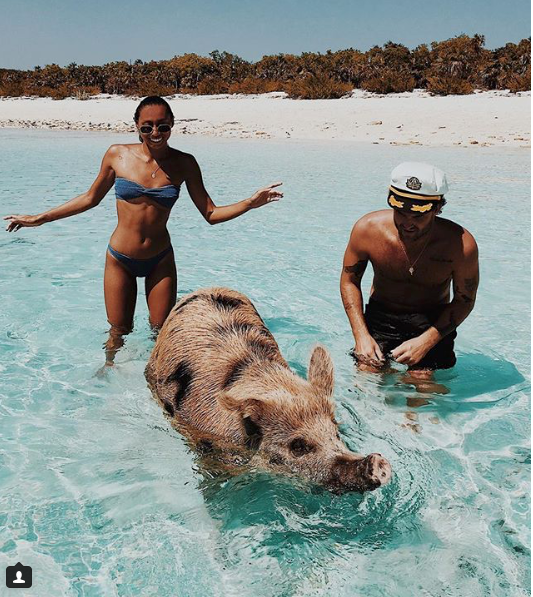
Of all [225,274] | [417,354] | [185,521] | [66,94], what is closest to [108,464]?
[185,521]

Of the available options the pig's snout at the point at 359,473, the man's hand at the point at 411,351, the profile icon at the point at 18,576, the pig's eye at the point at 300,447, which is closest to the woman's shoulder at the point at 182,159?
the man's hand at the point at 411,351

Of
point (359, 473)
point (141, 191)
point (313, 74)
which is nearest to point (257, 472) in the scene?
point (359, 473)

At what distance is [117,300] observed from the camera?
5.45 m

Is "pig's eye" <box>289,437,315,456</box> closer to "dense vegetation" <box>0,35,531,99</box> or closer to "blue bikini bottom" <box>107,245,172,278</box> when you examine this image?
"blue bikini bottom" <box>107,245,172,278</box>

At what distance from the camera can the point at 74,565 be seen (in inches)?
129

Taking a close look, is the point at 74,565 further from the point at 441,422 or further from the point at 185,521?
the point at 441,422

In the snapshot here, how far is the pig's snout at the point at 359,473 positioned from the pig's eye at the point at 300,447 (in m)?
0.19

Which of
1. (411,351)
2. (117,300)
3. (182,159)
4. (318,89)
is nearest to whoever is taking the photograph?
(411,351)

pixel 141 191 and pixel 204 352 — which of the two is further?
pixel 141 191

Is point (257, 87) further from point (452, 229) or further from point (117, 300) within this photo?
point (452, 229)

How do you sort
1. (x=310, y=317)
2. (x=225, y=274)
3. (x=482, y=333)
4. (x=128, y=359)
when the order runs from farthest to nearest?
(x=225, y=274) → (x=310, y=317) → (x=482, y=333) → (x=128, y=359)

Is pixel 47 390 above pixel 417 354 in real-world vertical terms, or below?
below

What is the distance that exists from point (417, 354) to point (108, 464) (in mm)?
2222

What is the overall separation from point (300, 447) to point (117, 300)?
267 centimetres
